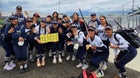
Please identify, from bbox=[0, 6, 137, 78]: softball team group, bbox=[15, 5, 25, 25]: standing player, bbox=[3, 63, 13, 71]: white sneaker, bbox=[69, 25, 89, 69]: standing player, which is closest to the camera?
bbox=[0, 6, 137, 78]: softball team group

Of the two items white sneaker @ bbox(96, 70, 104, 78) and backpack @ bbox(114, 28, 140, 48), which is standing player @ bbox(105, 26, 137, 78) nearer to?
backpack @ bbox(114, 28, 140, 48)

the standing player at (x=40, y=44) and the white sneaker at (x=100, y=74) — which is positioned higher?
the standing player at (x=40, y=44)

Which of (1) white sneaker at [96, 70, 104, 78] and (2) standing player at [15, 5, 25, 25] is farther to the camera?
(2) standing player at [15, 5, 25, 25]

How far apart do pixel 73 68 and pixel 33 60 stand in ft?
5.36

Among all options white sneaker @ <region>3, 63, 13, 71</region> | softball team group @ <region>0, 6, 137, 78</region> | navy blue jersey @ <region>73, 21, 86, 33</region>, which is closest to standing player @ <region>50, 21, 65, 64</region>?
softball team group @ <region>0, 6, 137, 78</region>

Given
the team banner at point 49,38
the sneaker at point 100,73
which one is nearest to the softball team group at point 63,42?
the sneaker at point 100,73

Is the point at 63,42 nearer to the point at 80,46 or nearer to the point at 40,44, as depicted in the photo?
the point at 80,46

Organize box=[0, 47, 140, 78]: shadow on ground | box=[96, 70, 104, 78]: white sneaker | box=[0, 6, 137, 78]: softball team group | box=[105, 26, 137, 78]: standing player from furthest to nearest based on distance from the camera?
box=[0, 47, 140, 78]: shadow on ground < box=[96, 70, 104, 78]: white sneaker < box=[0, 6, 137, 78]: softball team group < box=[105, 26, 137, 78]: standing player

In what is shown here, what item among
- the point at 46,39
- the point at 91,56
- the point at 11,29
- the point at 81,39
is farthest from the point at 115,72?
the point at 11,29

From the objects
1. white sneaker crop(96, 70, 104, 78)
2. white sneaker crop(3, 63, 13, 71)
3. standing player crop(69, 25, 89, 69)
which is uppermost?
standing player crop(69, 25, 89, 69)

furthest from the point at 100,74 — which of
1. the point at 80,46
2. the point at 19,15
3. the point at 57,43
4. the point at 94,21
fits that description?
the point at 19,15

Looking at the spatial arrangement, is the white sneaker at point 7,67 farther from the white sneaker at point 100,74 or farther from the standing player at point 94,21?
the standing player at point 94,21

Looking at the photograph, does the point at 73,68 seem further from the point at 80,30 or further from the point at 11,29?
the point at 11,29

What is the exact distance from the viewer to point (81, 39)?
8.48m
